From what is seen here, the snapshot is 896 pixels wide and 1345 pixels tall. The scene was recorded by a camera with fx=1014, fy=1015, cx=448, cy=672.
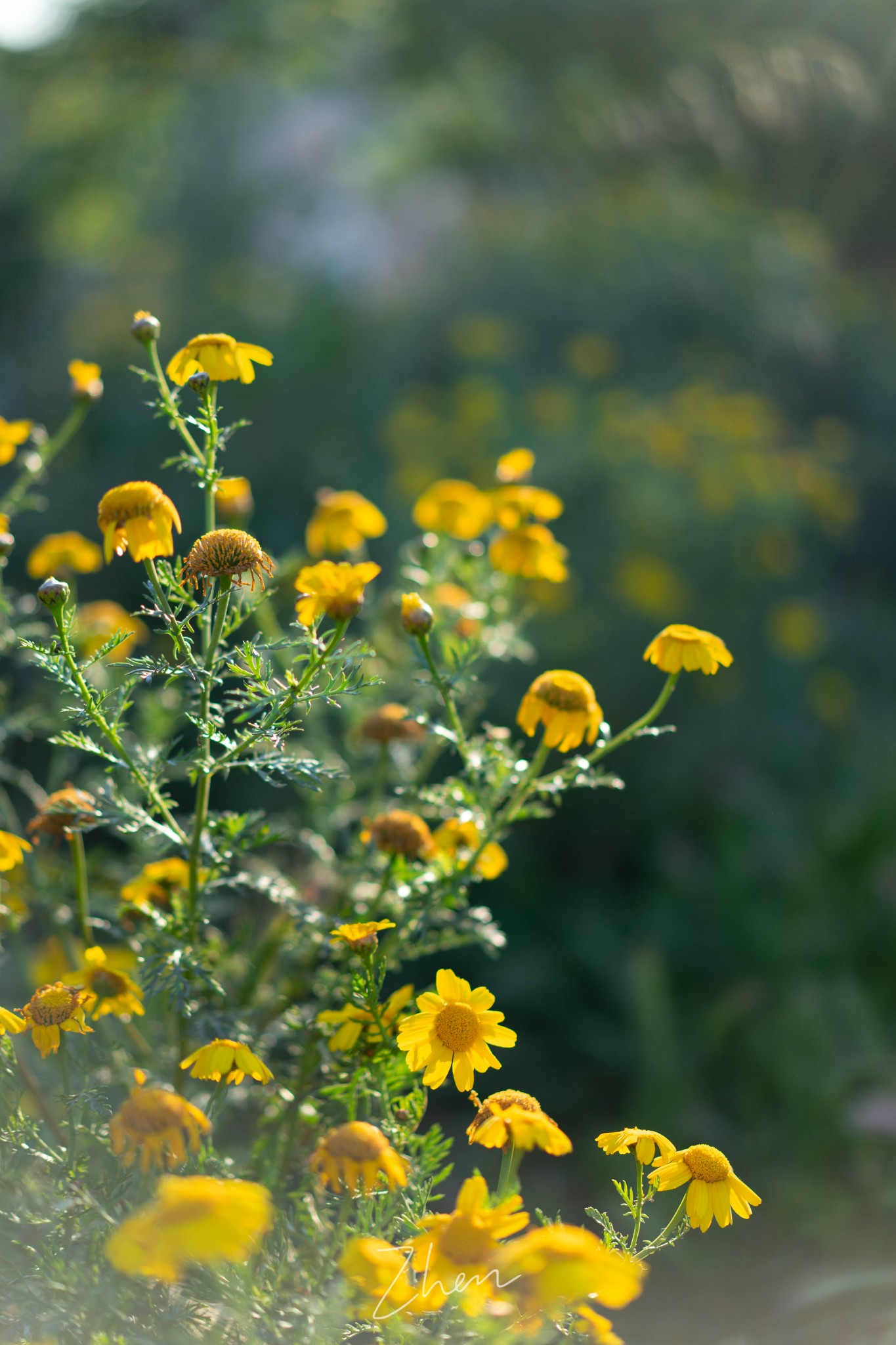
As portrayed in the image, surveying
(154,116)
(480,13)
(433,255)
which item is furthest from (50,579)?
(154,116)

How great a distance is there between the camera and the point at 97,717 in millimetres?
708

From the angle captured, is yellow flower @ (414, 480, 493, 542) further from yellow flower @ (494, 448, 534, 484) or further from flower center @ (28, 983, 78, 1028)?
flower center @ (28, 983, 78, 1028)

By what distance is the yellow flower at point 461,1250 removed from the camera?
1.95ft

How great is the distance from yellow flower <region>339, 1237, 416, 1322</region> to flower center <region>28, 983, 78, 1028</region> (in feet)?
0.86

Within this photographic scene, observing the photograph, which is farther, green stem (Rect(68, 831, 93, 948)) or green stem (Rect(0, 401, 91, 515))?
green stem (Rect(0, 401, 91, 515))

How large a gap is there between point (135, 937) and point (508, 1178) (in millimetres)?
428

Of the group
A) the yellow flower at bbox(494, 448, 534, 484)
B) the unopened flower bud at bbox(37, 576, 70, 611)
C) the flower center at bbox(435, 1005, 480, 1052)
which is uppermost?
the yellow flower at bbox(494, 448, 534, 484)

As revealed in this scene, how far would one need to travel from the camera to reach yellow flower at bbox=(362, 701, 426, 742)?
3.57 ft

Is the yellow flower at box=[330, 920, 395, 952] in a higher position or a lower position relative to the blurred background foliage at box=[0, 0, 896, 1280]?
lower

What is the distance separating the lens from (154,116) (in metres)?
8.72

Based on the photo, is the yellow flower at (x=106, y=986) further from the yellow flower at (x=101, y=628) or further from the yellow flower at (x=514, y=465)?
the yellow flower at (x=514, y=465)

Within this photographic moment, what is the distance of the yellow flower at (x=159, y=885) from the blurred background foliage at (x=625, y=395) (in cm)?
134

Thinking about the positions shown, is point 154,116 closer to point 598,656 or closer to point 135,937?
point 598,656

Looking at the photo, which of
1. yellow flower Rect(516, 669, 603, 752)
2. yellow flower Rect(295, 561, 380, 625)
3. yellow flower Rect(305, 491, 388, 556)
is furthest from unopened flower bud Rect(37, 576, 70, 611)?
yellow flower Rect(305, 491, 388, 556)
